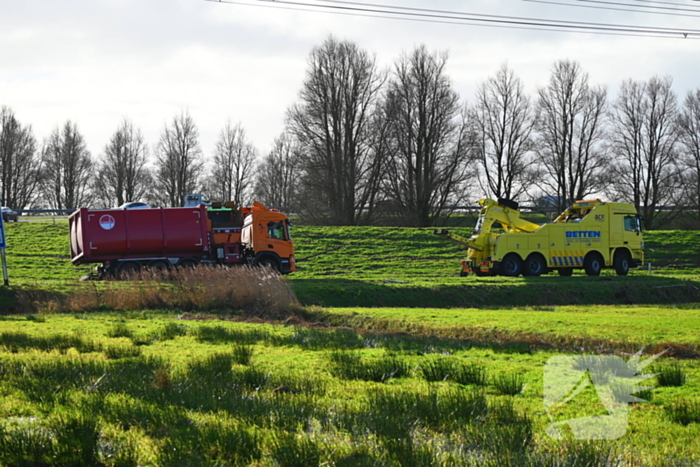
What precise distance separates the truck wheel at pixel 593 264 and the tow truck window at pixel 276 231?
1366 centimetres

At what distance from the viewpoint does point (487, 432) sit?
4.94 m

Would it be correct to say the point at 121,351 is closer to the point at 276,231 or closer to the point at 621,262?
the point at 276,231

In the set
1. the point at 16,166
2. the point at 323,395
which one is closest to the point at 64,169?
the point at 16,166

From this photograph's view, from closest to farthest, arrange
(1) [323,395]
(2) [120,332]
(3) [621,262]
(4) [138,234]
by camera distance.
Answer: (1) [323,395] → (2) [120,332] → (4) [138,234] → (3) [621,262]

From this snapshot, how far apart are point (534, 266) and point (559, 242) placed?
1.56 m

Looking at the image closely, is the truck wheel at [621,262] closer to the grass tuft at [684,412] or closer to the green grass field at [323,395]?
the green grass field at [323,395]

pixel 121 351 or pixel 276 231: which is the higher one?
pixel 276 231

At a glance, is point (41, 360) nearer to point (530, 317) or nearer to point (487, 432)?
point (487, 432)

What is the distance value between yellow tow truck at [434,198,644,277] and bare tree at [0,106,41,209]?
56.2 metres

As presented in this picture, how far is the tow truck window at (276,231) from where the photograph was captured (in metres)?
29.0

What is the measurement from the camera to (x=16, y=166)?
6956cm

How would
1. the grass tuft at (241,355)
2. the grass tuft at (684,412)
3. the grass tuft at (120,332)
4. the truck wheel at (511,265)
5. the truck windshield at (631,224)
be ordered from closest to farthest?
the grass tuft at (684,412) → the grass tuft at (241,355) → the grass tuft at (120,332) → the truck wheel at (511,265) → the truck windshield at (631,224)

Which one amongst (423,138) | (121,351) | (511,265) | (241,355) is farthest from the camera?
(423,138)

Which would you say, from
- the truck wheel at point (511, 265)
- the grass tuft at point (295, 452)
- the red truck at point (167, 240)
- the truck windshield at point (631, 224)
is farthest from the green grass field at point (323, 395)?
the truck windshield at point (631, 224)
